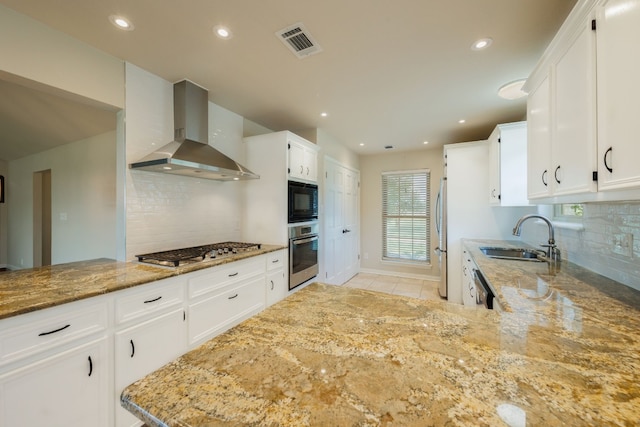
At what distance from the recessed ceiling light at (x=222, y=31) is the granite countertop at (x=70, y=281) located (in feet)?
5.40

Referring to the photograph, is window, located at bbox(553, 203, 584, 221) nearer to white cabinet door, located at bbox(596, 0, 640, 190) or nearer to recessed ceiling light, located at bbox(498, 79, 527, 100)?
recessed ceiling light, located at bbox(498, 79, 527, 100)

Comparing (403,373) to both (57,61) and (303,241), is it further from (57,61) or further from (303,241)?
(57,61)

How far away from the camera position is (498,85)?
7.68 ft

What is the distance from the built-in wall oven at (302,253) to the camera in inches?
114

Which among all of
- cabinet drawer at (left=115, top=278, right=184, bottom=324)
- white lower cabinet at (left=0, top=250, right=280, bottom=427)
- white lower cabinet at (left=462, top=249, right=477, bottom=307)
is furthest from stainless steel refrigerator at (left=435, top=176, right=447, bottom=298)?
cabinet drawer at (left=115, top=278, right=184, bottom=324)

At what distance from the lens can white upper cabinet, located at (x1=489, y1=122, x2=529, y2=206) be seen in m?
2.58

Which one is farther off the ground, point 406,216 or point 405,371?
point 406,216

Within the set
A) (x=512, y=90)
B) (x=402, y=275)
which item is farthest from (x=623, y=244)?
(x=402, y=275)

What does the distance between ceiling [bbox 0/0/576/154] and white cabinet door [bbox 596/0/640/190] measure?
73 cm

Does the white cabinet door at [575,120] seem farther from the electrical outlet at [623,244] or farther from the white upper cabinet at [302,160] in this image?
the white upper cabinet at [302,160]

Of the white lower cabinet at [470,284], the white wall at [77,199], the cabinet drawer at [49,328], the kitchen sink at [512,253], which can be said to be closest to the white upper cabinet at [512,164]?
the kitchen sink at [512,253]

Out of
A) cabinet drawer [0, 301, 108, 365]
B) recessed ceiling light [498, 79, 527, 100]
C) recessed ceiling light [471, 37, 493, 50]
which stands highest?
recessed ceiling light [471, 37, 493, 50]

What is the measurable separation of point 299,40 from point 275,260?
2020 millimetres

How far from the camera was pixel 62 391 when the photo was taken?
1.20 meters
